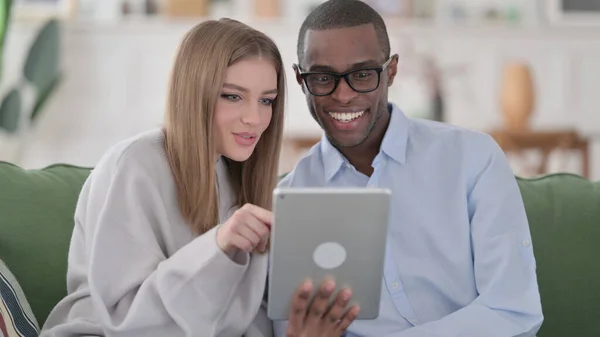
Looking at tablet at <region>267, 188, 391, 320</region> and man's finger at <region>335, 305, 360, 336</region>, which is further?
man's finger at <region>335, 305, 360, 336</region>

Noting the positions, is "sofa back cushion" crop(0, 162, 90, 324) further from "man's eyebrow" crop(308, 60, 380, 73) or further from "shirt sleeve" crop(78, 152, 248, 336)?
"man's eyebrow" crop(308, 60, 380, 73)

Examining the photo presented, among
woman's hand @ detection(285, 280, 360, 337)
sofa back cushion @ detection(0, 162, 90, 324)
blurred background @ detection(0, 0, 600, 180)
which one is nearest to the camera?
woman's hand @ detection(285, 280, 360, 337)

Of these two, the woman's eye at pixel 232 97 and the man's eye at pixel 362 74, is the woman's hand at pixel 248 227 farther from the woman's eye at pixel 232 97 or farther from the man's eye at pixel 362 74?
the man's eye at pixel 362 74

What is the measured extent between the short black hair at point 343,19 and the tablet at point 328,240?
0.61m

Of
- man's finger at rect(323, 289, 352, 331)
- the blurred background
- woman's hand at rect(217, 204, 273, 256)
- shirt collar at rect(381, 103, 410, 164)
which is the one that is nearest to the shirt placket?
shirt collar at rect(381, 103, 410, 164)

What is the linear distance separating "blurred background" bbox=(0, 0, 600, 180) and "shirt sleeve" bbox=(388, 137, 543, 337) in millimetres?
3711

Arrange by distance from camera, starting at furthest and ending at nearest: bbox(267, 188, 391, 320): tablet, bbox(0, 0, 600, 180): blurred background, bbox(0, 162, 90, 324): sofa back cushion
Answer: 1. bbox(0, 0, 600, 180): blurred background
2. bbox(0, 162, 90, 324): sofa back cushion
3. bbox(267, 188, 391, 320): tablet

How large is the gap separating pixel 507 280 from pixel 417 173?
0.31m

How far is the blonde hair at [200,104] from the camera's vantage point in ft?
6.12

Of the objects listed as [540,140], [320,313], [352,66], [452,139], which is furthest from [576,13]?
[320,313]

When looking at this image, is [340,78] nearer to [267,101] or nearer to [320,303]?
[267,101]

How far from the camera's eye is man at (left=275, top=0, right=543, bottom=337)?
6.32 ft

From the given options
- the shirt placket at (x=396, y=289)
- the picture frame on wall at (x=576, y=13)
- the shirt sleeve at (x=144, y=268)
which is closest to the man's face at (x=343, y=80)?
the shirt placket at (x=396, y=289)

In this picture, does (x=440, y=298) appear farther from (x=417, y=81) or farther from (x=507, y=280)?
(x=417, y=81)
